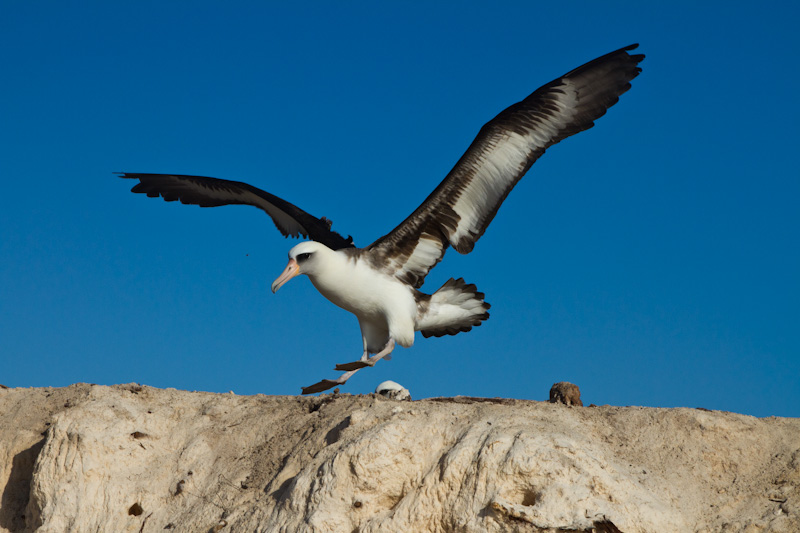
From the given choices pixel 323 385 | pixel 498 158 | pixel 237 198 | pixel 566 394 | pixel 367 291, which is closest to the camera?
pixel 566 394

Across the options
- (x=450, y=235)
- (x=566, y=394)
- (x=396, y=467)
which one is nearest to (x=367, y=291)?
(x=450, y=235)

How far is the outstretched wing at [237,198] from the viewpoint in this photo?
1130 centimetres

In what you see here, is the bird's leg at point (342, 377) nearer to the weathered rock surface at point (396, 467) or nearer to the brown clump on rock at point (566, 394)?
the weathered rock surface at point (396, 467)

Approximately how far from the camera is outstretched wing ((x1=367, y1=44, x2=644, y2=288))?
9078 millimetres

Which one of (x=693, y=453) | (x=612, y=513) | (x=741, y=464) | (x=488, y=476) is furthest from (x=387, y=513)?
(x=741, y=464)

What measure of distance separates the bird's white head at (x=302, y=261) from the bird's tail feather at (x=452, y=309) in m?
1.55

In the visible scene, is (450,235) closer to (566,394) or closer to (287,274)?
(287,274)

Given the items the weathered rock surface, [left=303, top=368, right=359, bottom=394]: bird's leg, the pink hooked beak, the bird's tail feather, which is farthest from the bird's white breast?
the weathered rock surface

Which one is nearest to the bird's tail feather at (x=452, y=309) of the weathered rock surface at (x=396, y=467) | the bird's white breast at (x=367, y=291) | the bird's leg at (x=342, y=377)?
the bird's white breast at (x=367, y=291)

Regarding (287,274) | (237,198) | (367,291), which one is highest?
(237,198)

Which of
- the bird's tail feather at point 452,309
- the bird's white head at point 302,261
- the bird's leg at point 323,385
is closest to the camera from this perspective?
the bird's leg at point 323,385

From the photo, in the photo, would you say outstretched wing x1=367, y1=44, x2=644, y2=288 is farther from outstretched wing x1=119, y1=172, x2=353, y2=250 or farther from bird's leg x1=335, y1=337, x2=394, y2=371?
outstretched wing x1=119, y1=172, x2=353, y2=250

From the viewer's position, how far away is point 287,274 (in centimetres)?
968

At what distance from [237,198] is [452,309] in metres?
4.12
